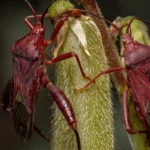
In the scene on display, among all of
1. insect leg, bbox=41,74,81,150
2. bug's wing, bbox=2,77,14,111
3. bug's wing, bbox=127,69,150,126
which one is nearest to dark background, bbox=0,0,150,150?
bug's wing, bbox=2,77,14,111

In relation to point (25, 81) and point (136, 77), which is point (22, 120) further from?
point (136, 77)

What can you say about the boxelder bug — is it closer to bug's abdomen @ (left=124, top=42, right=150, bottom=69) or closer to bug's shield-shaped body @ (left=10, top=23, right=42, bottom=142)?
bug's shield-shaped body @ (left=10, top=23, right=42, bottom=142)

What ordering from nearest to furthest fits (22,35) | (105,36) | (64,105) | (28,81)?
(64,105) → (105,36) → (28,81) → (22,35)

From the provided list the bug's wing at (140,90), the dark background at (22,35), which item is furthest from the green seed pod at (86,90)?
the dark background at (22,35)

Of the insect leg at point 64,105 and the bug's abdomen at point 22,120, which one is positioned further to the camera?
the bug's abdomen at point 22,120

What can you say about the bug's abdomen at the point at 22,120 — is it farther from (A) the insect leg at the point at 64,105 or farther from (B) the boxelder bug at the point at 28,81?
(A) the insect leg at the point at 64,105

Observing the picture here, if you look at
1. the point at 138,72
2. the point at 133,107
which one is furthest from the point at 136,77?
the point at 133,107

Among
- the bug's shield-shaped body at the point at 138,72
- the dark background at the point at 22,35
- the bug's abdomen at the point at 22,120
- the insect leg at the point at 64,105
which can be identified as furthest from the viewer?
the dark background at the point at 22,35

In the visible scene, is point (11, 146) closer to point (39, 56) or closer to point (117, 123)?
point (117, 123)

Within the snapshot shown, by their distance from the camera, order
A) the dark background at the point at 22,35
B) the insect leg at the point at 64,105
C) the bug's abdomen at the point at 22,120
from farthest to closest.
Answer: the dark background at the point at 22,35
the bug's abdomen at the point at 22,120
the insect leg at the point at 64,105
